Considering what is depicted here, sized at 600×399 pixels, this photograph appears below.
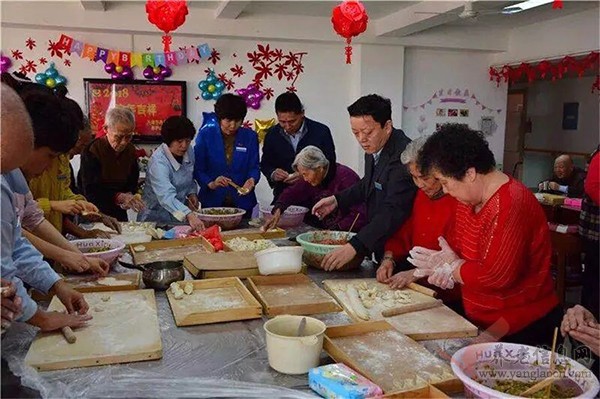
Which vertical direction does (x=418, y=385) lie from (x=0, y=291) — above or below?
below

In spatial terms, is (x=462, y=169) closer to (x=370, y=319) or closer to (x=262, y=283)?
(x=370, y=319)

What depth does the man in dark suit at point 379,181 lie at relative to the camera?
7.24 feet

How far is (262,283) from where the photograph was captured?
1.95m

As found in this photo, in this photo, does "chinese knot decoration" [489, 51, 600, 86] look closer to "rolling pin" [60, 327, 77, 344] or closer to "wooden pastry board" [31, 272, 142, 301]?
"wooden pastry board" [31, 272, 142, 301]

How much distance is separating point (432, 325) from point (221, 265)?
88 centimetres

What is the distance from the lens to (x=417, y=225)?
2.27m

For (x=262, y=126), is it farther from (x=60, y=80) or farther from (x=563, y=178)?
(x=563, y=178)

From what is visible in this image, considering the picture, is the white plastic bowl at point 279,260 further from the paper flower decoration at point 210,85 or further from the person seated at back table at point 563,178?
the person seated at back table at point 563,178

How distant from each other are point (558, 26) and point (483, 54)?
3.70 ft

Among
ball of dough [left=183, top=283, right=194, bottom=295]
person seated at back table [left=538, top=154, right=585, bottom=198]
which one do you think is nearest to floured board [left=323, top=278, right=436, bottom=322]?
ball of dough [left=183, top=283, right=194, bottom=295]

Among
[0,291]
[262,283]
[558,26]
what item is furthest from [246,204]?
[558,26]

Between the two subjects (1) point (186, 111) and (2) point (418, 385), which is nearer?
(2) point (418, 385)

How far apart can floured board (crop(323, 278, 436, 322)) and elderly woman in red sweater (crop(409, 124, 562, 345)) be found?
13cm

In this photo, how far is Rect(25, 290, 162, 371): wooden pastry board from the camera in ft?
4.39
